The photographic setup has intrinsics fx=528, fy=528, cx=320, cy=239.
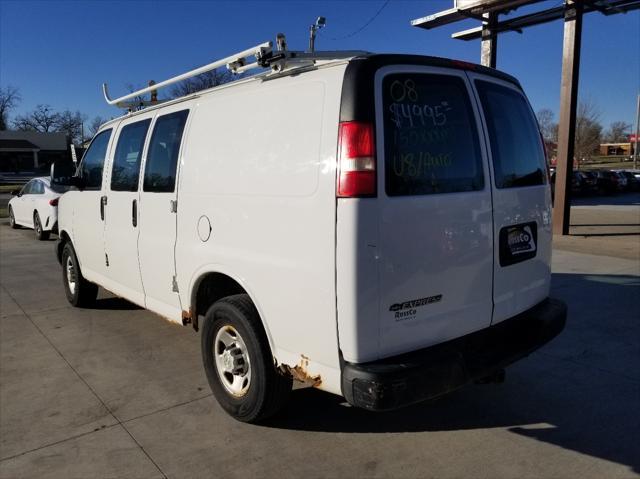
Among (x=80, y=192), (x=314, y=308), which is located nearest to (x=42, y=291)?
(x=80, y=192)

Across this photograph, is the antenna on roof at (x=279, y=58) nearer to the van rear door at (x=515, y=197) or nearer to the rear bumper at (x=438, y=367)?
the van rear door at (x=515, y=197)

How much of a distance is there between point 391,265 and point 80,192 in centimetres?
432

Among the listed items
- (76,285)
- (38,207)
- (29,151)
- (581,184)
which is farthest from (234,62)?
(29,151)

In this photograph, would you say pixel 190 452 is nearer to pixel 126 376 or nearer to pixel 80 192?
pixel 126 376

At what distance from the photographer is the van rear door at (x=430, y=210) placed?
2662mm

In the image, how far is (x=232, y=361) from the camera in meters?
3.51

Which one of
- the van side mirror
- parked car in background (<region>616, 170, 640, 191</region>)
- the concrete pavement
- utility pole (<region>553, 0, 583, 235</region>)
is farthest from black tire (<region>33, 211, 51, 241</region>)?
parked car in background (<region>616, 170, 640, 191</region>)

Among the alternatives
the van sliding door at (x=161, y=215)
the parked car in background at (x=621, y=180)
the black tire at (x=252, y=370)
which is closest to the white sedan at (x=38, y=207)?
the van sliding door at (x=161, y=215)

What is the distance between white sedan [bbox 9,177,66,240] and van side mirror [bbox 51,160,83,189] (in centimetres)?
722

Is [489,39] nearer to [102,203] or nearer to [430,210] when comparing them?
[102,203]

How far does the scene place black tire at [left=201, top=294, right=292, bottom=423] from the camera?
3195 millimetres

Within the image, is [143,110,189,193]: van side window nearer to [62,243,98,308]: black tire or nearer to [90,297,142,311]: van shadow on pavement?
[62,243,98,308]: black tire

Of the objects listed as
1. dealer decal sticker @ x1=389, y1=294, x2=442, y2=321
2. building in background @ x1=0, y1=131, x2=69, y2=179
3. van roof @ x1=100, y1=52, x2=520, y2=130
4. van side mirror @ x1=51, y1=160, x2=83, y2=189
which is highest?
building in background @ x1=0, y1=131, x2=69, y2=179

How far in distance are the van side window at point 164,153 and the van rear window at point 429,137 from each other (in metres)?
1.85
